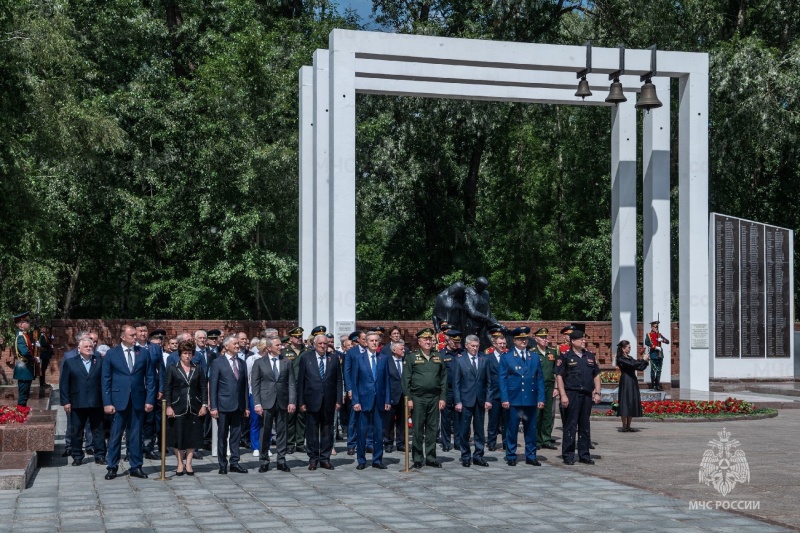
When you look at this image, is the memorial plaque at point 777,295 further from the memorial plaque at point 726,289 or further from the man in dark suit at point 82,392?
the man in dark suit at point 82,392

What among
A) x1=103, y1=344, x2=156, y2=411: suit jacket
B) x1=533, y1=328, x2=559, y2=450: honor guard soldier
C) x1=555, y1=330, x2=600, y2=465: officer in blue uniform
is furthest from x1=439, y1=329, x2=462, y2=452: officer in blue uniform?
x1=103, y1=344, x2=156, y2=411: suit jacket

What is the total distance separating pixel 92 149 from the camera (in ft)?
84.5

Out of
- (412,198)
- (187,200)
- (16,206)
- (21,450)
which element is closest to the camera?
(21,450)

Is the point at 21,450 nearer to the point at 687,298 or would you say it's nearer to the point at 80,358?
the point at 80,358

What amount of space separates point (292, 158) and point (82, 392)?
53.2 feet

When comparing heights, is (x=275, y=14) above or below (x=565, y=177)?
above

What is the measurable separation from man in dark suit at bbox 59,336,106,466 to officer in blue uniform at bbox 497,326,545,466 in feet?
16.8

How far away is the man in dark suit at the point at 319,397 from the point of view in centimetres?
1319

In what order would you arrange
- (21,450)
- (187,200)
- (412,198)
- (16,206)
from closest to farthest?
(21,450), (16,206), (187,200), (412,198)

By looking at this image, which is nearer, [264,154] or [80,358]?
[80,358]

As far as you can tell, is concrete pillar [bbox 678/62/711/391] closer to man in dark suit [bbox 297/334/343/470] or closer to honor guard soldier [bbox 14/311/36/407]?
man in dark suit [bbox 297/334/343/470]

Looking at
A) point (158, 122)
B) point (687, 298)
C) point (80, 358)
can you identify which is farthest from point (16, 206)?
point (687, 298)

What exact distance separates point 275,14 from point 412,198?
8303 mm

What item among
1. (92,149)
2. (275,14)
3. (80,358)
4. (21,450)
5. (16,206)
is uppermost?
(275,14)
